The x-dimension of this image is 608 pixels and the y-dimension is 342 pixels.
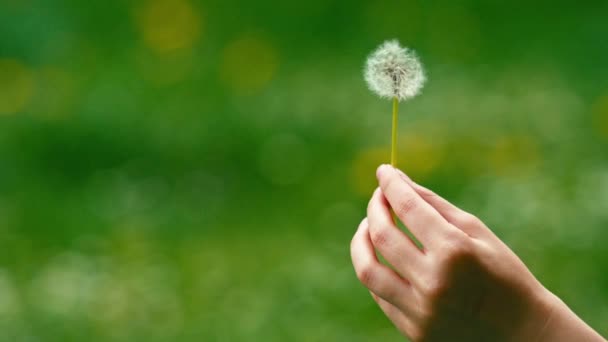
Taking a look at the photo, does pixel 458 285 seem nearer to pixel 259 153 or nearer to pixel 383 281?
pixel 383 281

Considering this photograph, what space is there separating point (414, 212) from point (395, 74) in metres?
0.41

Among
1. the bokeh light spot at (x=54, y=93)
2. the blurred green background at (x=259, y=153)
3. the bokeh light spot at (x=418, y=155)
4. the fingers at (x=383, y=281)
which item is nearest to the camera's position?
the fingers at (x=383, y=281)

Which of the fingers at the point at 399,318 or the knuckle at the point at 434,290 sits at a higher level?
the fingers at the point at 399,318

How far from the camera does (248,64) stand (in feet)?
14.5

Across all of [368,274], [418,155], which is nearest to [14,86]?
[418,155]

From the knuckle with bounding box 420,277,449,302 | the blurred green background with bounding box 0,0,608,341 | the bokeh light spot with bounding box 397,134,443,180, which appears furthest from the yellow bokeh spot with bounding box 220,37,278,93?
the knuckle with bounding box 420,277,449,302

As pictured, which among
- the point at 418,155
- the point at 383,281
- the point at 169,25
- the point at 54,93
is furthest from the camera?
the point at 169,25

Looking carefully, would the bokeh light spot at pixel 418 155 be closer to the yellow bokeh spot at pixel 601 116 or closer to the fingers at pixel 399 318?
the yellow bokeh spot at pixel 601 116

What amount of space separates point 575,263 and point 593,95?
1.39m

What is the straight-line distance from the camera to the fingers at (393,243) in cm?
136

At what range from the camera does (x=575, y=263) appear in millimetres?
3080

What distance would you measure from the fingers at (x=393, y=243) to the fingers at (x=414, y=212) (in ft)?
0.08

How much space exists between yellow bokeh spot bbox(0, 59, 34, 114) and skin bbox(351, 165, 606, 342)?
11.4ft

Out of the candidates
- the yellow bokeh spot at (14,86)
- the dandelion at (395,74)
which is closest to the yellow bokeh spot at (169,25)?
the yellow bokeh spot at (14,86)
